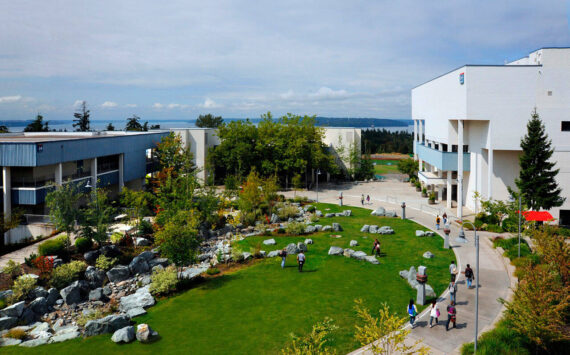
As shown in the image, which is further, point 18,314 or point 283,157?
point 283,157

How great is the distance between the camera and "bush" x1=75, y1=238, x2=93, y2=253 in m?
31.8

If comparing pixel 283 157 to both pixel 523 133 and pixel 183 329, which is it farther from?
pixel 183 329

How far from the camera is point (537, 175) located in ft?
121

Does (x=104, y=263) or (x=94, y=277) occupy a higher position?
(x=104, y=263)

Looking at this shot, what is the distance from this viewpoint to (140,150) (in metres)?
53.5

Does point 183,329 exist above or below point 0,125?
below

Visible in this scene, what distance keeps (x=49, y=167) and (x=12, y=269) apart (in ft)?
46.6

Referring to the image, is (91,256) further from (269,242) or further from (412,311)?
(412,311)

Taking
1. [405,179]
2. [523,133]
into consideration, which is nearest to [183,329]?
[523,133]

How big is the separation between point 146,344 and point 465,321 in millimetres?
15384

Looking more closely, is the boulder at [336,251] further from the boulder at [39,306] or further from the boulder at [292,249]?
the boulder at [39,306]

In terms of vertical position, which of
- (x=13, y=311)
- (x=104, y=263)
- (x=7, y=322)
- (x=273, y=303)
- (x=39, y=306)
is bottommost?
(x=7, y=322)

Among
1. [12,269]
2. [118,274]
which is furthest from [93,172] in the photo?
[118,274]

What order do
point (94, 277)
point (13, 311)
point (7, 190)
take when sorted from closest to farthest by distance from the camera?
point (13, 311)
point (94, 277)
point (7, 190)
